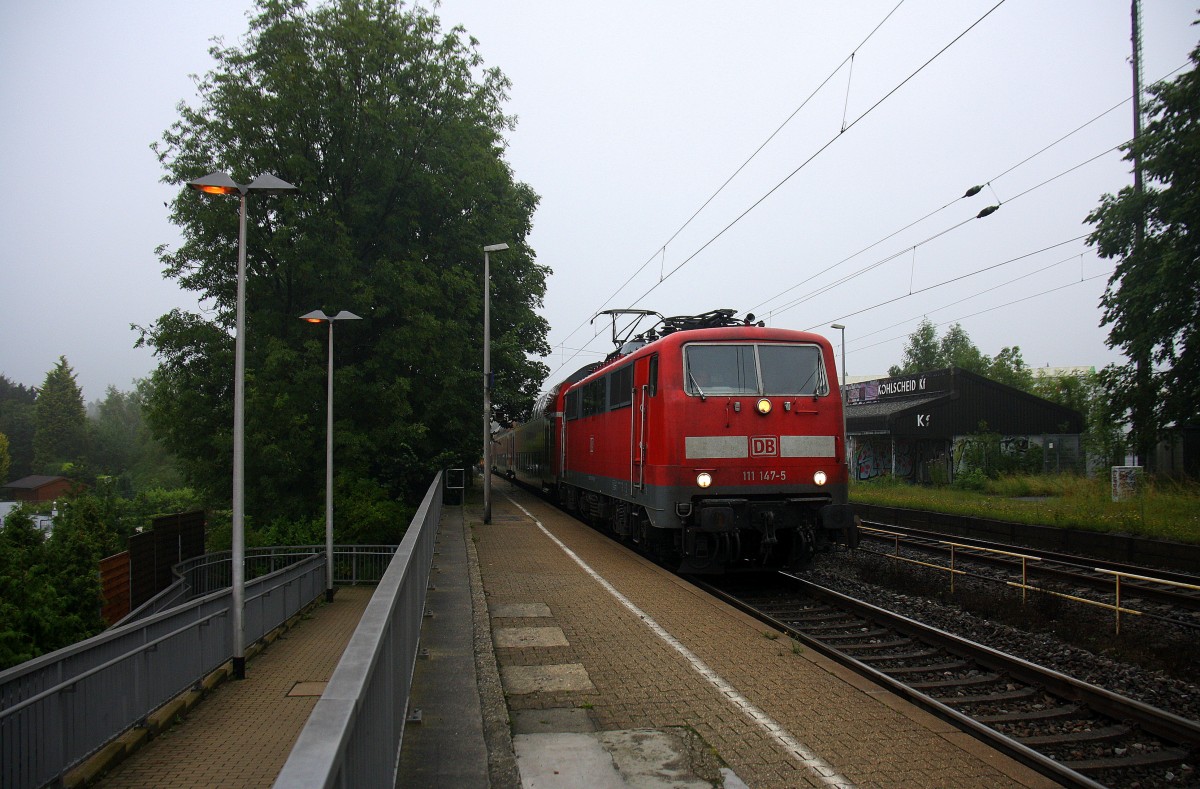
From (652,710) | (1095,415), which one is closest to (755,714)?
(652,710)

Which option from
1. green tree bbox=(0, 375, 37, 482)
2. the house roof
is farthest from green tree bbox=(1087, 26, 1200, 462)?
green tree bbox=(0, 375, 37, 482)

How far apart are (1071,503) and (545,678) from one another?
59.1 ft

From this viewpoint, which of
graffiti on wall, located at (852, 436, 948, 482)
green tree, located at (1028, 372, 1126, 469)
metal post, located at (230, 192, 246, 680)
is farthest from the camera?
graffiti on wall, located at (852, 436, 948, 482)

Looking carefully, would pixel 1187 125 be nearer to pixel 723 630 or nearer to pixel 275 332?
pixel 723 630

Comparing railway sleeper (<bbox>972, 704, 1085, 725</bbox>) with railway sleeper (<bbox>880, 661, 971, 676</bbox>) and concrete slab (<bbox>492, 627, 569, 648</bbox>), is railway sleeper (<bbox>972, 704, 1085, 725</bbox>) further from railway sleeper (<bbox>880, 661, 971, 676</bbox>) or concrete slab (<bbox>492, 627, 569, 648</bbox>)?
concrete slab (<bbox>492, 627, 569, 648</bbox>)

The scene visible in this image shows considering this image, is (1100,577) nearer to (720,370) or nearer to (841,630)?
(841,630)

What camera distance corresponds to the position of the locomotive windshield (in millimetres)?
11258

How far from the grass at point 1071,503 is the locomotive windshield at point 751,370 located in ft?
26.3

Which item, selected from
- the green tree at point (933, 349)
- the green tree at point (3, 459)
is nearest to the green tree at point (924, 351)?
the green tree at point (933, 349)

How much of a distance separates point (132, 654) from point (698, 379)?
7.14 m

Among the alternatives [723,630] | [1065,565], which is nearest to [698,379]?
[723,630]

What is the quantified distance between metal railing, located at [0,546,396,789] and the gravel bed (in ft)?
25.4

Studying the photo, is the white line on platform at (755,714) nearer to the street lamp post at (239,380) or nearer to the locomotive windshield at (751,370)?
the locomotive windshield at (751,370)

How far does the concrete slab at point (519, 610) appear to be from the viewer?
930 centimetres
